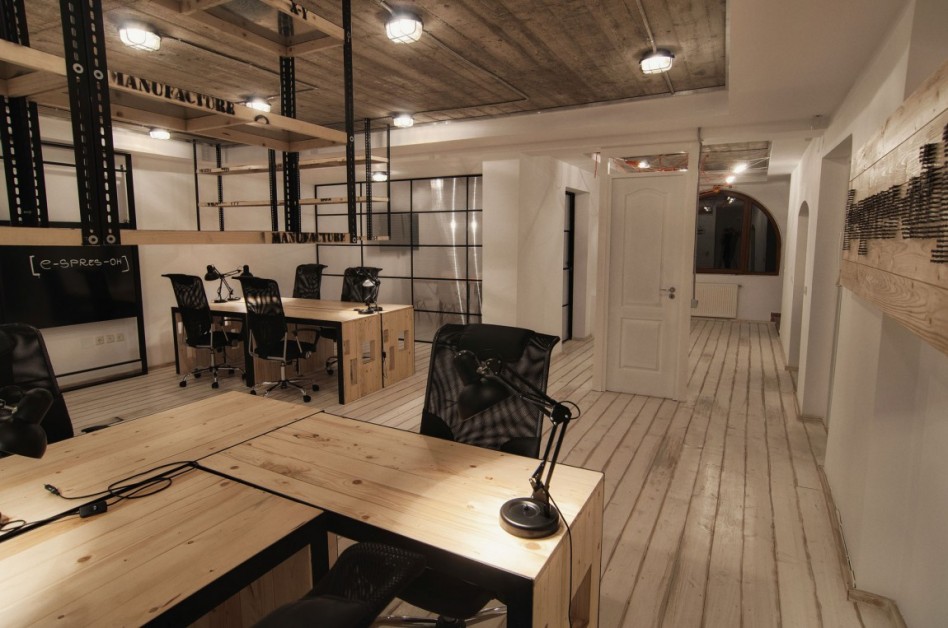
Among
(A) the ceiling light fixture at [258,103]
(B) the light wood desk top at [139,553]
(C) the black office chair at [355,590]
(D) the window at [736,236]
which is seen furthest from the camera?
(D) the window at [736,236]

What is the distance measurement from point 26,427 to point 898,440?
284 centimetres

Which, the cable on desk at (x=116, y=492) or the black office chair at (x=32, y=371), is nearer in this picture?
the cable on desk at (x=116, y=492)

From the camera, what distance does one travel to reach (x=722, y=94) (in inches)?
160

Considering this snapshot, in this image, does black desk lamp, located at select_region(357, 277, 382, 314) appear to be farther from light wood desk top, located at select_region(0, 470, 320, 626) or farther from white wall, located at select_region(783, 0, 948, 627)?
white wall, located at select_region(783, 0, 948, 627)

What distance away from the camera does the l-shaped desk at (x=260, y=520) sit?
1153 millimetres

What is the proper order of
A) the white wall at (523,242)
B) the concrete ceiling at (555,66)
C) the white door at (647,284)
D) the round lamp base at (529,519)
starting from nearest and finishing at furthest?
the round lamp base at (529,519)
the concrete ceiling at (555,66)
the white door at (647,284)
the white wall at (523,242)

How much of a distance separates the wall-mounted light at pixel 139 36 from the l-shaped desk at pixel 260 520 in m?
2.36

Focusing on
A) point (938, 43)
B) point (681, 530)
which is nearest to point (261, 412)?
point (681, 530)

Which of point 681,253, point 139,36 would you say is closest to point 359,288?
point 139,36

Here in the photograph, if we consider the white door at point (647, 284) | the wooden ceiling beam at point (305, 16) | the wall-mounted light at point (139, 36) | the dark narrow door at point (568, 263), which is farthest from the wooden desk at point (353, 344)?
the wooden ceiling beam at point (305, 16)

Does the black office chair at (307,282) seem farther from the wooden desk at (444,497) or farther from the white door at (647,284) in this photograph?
the wooden desk at (444,497)

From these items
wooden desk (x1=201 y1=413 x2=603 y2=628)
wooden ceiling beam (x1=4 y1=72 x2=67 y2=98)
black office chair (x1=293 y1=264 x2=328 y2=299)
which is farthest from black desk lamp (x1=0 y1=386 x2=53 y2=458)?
black office chair (x1=293 y1=264 x2=328 y2=299)

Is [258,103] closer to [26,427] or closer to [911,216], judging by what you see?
[26,427]

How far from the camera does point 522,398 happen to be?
131cm
